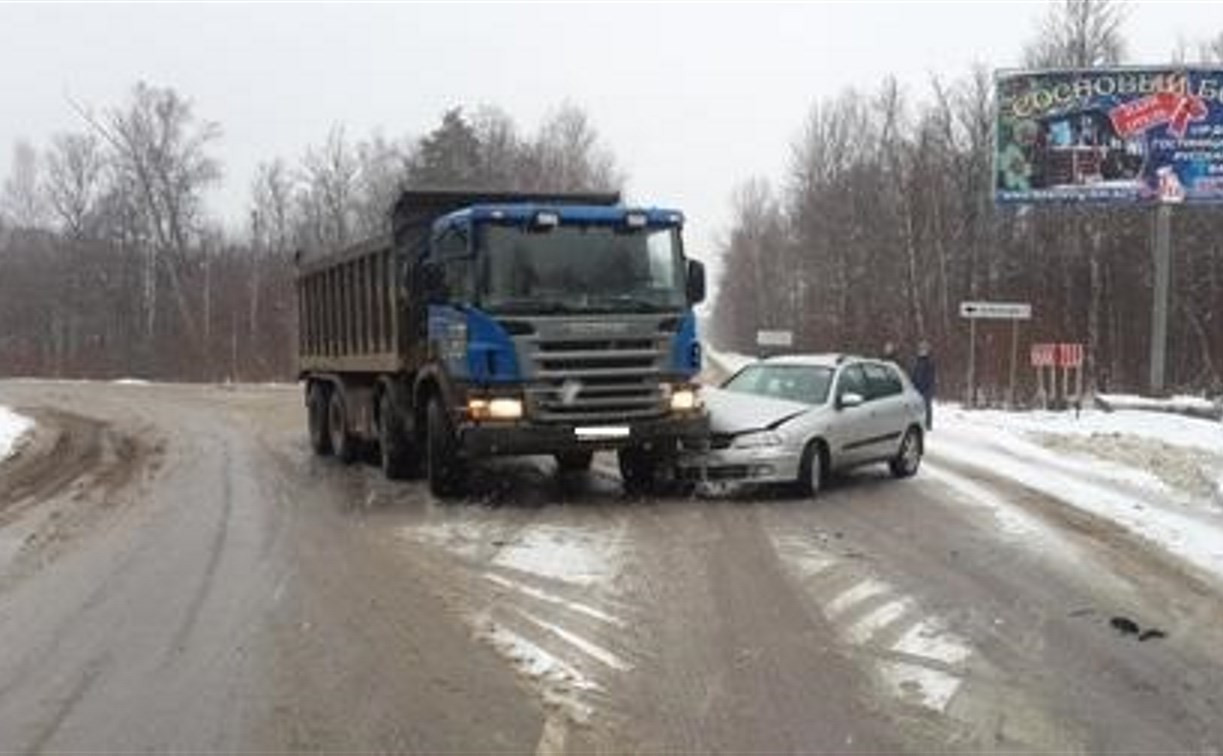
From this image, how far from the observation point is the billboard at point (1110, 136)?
3441cm

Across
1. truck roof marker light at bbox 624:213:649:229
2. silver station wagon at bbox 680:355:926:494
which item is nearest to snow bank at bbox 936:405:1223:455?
silver station wagon at bbox 680:355:926:494

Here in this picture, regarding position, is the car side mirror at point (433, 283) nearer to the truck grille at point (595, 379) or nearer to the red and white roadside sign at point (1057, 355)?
the truck grille at point (595, 379)

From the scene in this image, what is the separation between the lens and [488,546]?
538 inches

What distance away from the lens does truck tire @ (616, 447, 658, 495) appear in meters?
17.8

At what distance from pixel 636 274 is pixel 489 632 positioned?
7444 millimetres

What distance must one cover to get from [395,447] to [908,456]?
5774 mm

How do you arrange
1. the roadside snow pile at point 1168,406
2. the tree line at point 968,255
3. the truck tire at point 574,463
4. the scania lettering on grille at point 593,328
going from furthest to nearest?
the tree line at point 968,255
the roadside snow pile at point 1168,406
the truck tire at point 574,463
the scania lettering on grille at point 593,328

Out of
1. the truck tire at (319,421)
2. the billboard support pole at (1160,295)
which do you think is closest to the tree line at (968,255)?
the billboard support pole at (1160,295)

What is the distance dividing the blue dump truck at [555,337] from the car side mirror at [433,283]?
19 mm

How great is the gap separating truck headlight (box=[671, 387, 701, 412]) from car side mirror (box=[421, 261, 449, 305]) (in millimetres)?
2374

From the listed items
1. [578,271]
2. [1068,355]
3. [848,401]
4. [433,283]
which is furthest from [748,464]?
[1068,355]

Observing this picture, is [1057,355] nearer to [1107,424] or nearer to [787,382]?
[1107,424]

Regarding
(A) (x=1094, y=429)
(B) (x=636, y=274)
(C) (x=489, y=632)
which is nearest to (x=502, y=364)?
(B) (x=636, y=274)

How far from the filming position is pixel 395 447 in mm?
18969
